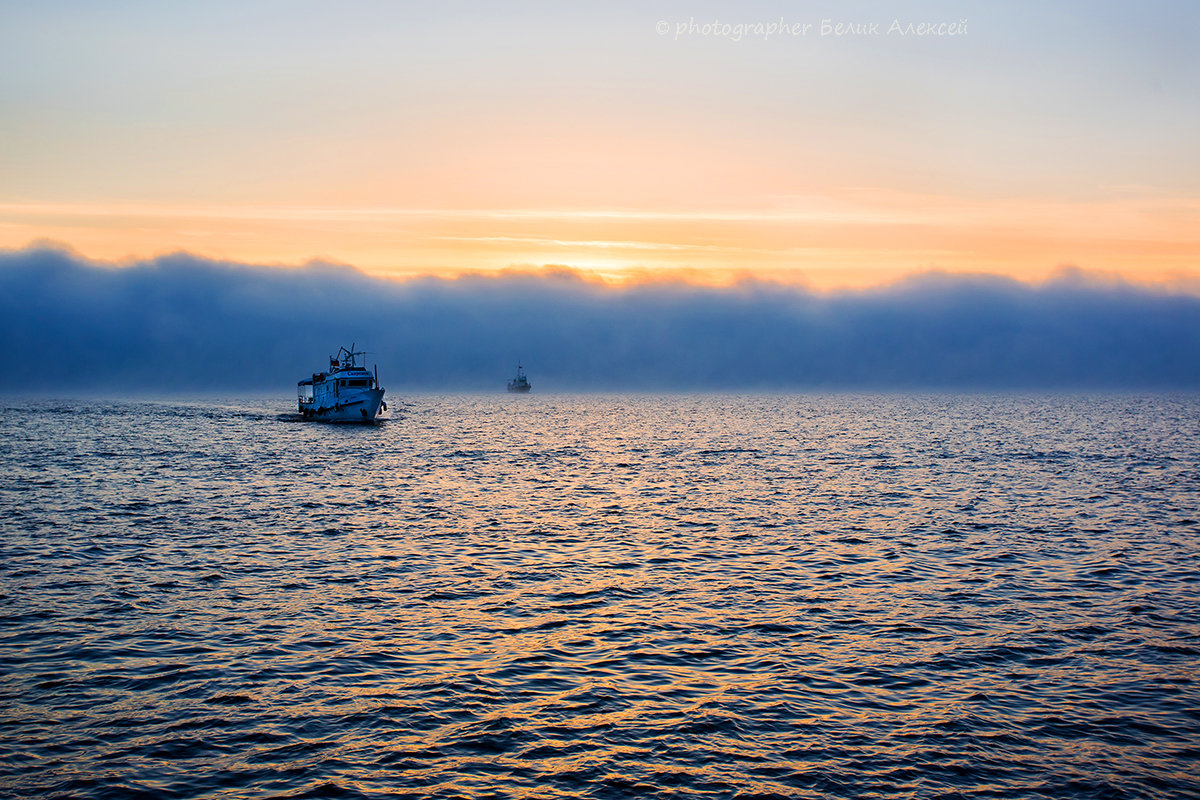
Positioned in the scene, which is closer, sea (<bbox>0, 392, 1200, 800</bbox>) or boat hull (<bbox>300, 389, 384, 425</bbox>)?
sea (<bbox>0, 392, 1200, 800</bbox>)

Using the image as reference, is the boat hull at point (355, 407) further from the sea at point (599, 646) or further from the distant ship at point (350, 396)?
the sea at point (599, 646)

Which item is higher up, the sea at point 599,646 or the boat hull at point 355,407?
the boat hull at point 355,407

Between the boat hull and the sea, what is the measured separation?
231 feet

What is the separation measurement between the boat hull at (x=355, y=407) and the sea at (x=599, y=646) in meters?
70.4

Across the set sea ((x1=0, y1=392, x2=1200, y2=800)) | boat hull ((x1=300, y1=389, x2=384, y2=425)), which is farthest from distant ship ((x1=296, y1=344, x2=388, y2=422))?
sea ((x1=0, y1=392, x2=1200, y2=800))

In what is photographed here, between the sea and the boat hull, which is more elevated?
the boat hull

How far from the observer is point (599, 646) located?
65.0ft

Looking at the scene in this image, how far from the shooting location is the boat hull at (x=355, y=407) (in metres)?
117

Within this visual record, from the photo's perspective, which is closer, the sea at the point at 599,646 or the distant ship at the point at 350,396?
the sea at the point at 599,646

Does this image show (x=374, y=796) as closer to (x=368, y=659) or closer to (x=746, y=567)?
(x=368, y=659)

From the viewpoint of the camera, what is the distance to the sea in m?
13.5

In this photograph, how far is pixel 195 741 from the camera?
14.4 meters

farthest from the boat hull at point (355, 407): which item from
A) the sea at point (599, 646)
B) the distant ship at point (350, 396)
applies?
the sea at point (599, 646)

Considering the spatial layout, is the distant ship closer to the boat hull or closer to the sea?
the boat hull
